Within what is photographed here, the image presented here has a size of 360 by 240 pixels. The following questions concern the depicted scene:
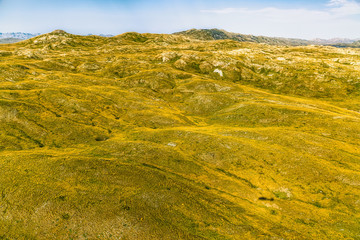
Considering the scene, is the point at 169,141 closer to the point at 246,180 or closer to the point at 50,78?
the point at 246,180

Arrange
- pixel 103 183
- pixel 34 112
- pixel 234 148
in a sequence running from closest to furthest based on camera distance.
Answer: pixel 103 183, pixel 234 148, pixel 34 112

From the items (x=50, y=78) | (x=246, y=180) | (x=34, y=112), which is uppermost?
(x=50, y=78)

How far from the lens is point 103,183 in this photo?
48.6 m

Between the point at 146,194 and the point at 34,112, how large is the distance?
257 ft

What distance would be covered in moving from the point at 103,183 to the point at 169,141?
1377 inches

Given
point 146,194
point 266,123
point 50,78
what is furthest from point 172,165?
point 50,78

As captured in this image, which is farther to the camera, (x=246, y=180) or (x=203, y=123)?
(x=203, y=123)

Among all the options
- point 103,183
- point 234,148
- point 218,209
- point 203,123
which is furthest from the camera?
point 203,123

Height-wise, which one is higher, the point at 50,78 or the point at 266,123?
the point at 50,78

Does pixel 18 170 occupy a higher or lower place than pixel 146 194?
higher

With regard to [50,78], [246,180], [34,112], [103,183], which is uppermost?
[50,78]

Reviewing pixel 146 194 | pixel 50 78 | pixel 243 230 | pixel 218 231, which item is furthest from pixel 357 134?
pixel 50 78

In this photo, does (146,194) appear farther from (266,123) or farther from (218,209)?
(266,123)

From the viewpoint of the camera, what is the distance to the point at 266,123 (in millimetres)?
100875
